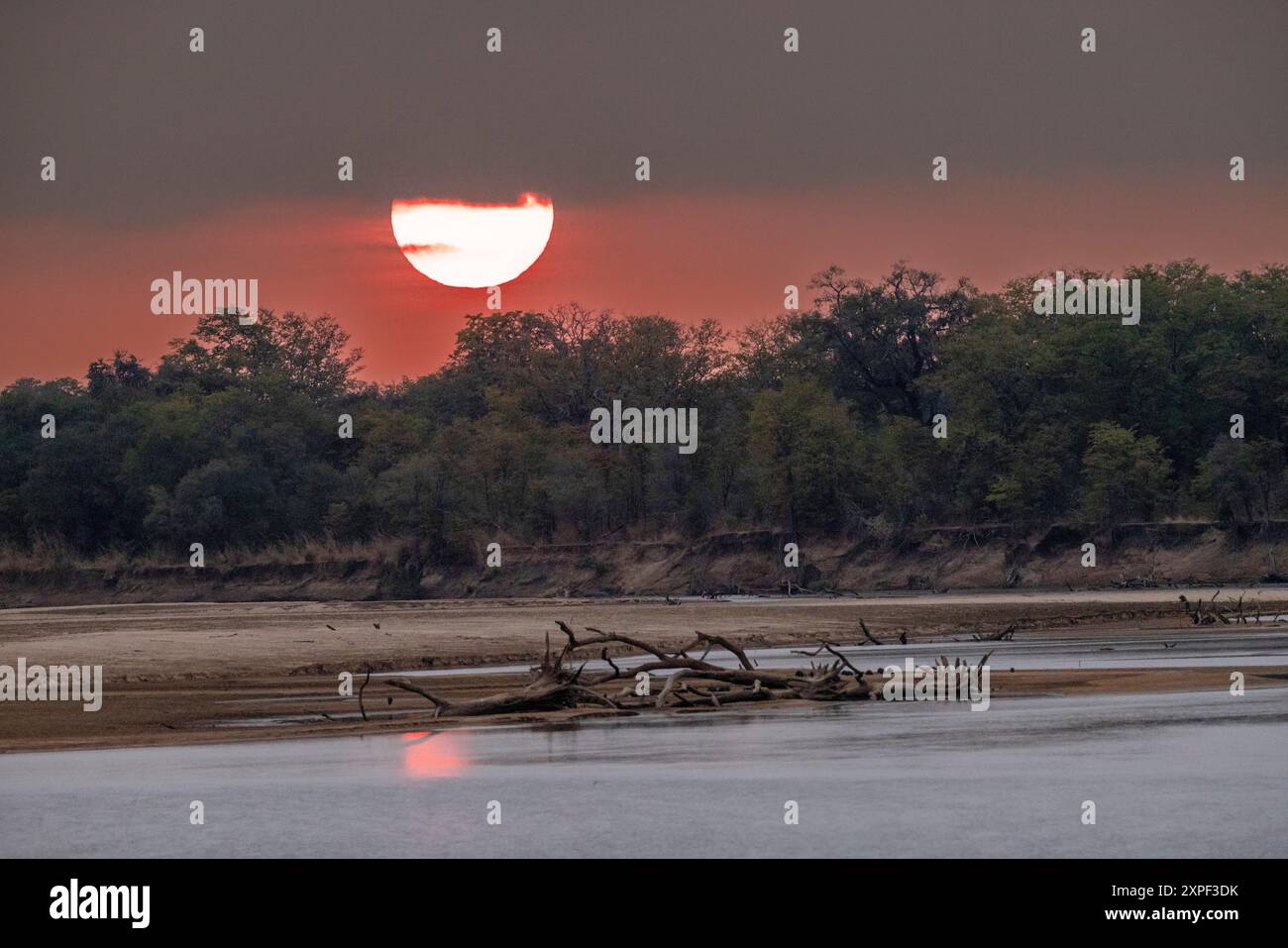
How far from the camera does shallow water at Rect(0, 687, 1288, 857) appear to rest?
17484mm

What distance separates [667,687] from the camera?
29766 mm

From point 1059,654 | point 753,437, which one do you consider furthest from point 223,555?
point 1059,654

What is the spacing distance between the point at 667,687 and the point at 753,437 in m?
77.0

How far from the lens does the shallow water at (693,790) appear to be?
17.5m

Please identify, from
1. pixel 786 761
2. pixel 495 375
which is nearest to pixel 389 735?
pixel 786 761

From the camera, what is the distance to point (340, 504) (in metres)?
120

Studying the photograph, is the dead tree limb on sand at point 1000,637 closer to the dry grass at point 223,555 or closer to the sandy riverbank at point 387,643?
the sandy riverbank at point 387,643

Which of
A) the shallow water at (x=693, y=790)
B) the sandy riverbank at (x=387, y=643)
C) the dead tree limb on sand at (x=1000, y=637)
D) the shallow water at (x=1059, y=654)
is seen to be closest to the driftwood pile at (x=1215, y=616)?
the sandy riverbank at (x=387, y=643)

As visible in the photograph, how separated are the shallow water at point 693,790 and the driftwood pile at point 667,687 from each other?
4.51 ft

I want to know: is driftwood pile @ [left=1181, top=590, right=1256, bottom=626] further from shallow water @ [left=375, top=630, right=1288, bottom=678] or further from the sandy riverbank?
shallow water @ [left=375, top=630, right=1288, bottom=678]

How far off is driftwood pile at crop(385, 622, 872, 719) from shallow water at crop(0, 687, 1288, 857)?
1375 millimetres
